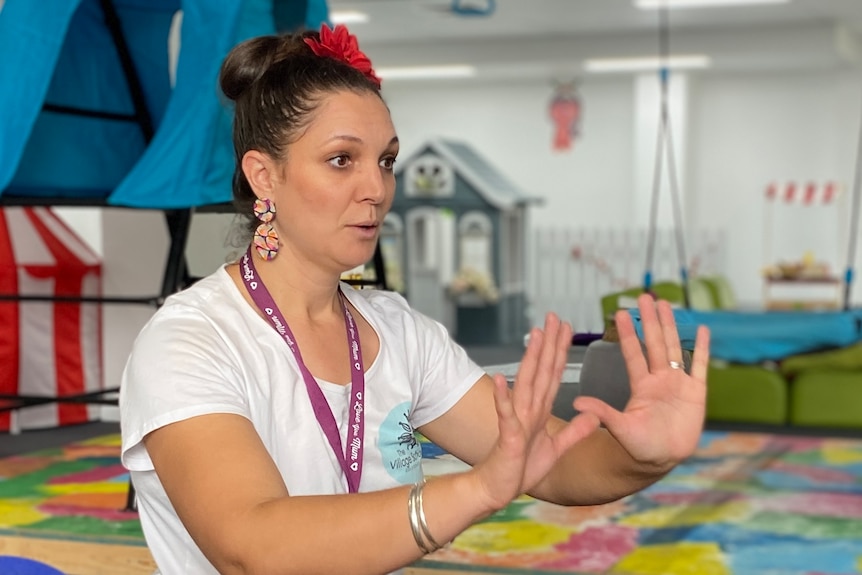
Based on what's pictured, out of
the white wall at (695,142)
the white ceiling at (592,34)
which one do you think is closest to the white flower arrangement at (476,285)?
the white ceiling at (592,34)

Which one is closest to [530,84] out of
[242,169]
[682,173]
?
[682,173]

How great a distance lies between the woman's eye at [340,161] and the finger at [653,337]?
0.38 m

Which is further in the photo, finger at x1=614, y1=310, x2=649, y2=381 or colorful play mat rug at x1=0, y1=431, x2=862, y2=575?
colorful play mat rug at x1=0, y1=431, x2=862, y2=575

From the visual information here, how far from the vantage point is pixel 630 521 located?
269cm

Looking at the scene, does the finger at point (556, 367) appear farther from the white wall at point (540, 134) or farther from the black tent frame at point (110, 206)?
the white wall at point (540, 134)

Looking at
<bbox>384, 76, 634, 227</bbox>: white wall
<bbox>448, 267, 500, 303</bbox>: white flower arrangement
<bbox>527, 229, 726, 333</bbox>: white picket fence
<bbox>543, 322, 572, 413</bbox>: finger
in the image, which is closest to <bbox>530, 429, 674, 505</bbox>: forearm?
<bbox>543, 322, 572, 413</bbox>: finger

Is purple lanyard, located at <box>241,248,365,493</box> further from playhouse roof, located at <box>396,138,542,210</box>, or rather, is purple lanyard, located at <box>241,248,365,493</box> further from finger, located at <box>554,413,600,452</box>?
playhouse roof, located at <box>396,138,542,210</box>

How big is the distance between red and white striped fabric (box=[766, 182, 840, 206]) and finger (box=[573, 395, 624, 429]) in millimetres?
10979

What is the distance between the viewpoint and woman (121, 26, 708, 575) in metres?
1.05

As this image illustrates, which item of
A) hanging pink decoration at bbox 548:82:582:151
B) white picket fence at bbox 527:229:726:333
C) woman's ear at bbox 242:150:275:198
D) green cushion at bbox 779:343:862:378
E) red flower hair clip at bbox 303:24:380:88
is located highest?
hanging pink decoration at bbox 548:82:582:151

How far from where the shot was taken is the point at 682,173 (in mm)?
12062

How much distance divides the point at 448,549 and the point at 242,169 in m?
1.07

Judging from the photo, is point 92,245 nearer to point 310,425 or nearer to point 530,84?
point 310,425

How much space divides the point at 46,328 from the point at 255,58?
8.72ft
